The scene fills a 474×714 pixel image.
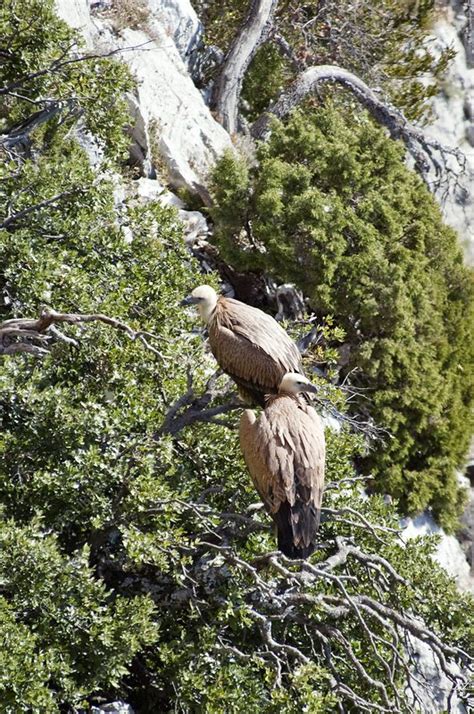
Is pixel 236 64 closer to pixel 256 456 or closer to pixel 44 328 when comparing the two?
pixel 44 328

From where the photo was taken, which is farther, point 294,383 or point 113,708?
point 294,383

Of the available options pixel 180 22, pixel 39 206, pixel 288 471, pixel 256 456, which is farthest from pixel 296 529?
pixel 180 22

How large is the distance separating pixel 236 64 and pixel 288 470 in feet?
35.8

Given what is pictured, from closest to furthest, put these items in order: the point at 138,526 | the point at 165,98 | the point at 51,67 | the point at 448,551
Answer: the point at 138,526, the point at 51,67, the point at 448,551, the point at 165,98

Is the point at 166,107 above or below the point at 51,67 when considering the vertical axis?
below

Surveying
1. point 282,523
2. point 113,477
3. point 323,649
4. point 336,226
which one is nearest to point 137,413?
point 113,477

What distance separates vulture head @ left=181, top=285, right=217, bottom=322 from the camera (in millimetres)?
7258

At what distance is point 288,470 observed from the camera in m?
5.98

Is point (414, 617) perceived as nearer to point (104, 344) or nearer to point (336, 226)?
point (104, 344)

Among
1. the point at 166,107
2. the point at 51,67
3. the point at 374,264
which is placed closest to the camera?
the point at 51,67

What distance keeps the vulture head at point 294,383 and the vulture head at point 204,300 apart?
1.06m

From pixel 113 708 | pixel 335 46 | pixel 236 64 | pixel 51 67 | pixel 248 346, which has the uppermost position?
pixel 51 67

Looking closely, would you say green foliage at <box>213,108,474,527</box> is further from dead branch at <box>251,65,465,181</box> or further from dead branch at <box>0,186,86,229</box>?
dead branch at <box>0,186,86,229</box>

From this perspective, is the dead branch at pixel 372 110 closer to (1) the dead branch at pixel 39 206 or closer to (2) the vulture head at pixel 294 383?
(1) the dead branch at pixel 39 206
